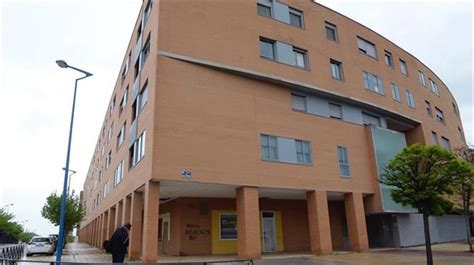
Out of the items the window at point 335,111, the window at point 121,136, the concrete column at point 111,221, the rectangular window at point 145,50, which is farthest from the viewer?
the concrete column at point 111,221

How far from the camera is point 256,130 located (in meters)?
19.9

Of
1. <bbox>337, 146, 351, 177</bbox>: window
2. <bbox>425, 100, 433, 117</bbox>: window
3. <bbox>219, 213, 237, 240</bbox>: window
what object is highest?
<bbox>425, 100, 433, 117</bbox>: window

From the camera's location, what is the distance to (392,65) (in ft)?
100

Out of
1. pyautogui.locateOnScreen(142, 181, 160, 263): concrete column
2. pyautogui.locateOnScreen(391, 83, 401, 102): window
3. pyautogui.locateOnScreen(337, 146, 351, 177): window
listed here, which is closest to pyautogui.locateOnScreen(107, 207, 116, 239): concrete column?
pyautogui.locateOnScreen(142, 181, 160, 263): concrete column

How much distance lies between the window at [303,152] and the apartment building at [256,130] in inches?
2.6

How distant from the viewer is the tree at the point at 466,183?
13039 mm

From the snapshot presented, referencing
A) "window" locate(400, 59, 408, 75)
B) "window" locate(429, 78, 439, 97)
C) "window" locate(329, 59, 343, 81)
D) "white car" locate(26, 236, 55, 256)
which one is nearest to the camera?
"window" locate(329, 59, 343, 81)

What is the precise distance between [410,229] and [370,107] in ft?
30.4

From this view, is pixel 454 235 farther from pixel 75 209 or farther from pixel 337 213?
pixel 75 209

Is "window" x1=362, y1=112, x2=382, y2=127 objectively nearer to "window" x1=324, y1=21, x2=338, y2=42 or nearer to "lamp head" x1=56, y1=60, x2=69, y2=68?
"window" x1=324, y1=21, x2=338, y2=42

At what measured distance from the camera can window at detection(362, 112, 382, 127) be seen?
2648cm

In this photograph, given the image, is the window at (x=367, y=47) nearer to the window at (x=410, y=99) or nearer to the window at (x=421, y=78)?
the window at (x=410, y=99)

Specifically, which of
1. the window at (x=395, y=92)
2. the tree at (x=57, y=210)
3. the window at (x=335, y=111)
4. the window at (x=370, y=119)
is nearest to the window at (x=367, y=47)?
the window at (x=395, y=92)

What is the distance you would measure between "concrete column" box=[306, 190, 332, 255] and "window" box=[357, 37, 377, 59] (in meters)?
13.0
